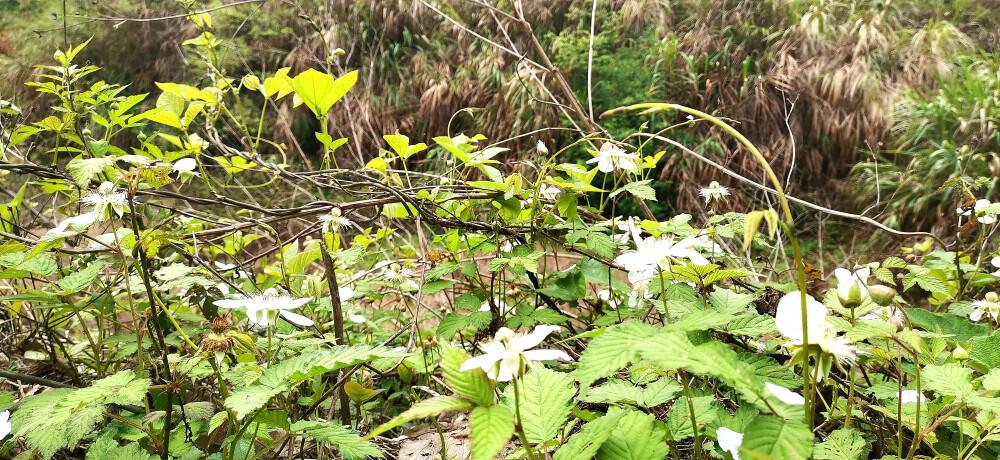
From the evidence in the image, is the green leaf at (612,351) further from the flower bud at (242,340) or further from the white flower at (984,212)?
the white flower at (984,212)

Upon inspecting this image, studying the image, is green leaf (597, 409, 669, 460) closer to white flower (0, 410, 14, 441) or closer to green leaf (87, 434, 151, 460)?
green leaf (87, 434, 151, 460)

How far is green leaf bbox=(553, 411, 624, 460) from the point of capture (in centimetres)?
37

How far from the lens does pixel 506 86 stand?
3.71m

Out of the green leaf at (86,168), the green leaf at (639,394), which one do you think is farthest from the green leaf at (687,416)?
the green leaf at (86,168)

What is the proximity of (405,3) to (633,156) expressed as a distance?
4.11 meters

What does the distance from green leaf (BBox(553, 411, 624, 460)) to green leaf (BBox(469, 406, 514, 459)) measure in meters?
0.08

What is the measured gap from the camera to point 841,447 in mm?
407

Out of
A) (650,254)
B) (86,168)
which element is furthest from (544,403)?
(86,168)

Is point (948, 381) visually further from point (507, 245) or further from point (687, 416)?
point (507, 245)

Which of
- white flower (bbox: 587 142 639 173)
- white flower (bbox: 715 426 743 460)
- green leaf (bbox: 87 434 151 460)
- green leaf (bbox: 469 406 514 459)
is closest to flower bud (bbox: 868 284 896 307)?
white flower (bbox: 715 426 743 460)

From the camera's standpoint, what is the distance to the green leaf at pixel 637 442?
383mm

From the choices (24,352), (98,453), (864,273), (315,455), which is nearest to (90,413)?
(98,453)

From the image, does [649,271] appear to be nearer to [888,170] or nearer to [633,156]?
[633,156]

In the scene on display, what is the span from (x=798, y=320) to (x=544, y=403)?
19 centimetres
